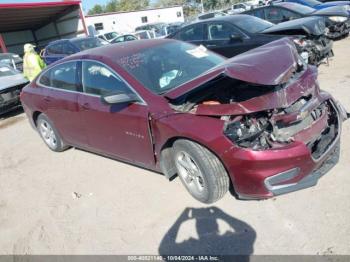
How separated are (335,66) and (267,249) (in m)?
6.64

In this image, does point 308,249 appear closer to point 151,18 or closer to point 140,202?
point 140,202

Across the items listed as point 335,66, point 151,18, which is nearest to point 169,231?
point 335,66

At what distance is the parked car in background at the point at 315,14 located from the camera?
1038 cm

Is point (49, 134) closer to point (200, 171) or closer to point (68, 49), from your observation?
point (200, 171)

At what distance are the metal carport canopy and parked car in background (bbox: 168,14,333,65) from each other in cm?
1785

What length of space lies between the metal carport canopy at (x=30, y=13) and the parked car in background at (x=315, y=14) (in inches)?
686

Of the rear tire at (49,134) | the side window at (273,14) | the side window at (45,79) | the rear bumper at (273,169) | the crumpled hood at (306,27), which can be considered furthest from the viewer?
the side window at (273,14)

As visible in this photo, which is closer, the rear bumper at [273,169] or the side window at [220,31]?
the rear bumper at [273,169]

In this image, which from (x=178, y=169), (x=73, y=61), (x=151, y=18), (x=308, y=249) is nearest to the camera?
(x=308, y=249)

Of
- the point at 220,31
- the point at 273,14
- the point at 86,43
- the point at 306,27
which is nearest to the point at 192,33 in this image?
the point at 220,31

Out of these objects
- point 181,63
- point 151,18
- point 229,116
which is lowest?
point 151,18

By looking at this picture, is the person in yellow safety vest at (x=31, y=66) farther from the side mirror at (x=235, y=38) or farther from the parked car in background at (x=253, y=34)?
the side mirror at (x=235, y=38)

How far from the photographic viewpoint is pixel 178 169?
148 inches

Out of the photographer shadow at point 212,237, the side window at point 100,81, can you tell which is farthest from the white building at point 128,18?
the photographer shadow at point 212,237
